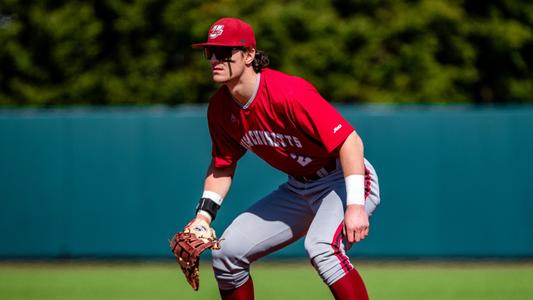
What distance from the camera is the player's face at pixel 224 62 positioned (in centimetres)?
421

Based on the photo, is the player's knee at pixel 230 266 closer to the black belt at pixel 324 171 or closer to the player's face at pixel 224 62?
the black belt at pixel 324 171

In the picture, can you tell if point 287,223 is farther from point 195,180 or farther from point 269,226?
point 195,180

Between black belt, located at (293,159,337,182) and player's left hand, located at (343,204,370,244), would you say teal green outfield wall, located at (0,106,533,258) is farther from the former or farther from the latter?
player's left hand, located at (343,204,370,244)

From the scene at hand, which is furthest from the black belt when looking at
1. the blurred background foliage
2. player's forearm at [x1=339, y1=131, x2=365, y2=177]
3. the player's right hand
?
the blurred background foliage

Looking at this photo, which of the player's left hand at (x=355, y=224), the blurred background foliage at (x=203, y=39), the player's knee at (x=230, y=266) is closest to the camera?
the player's left hand at (x=355, y=224)

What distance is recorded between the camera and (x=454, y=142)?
8.77 m

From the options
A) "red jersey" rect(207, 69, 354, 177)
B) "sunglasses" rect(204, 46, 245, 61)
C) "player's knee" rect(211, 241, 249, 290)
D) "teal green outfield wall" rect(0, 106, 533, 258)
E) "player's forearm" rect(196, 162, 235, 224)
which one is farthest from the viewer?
"teal green outfield wall" rect(0, 106, 533, 258)

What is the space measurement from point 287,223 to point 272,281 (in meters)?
3.22

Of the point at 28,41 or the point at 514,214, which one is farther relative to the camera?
the point at 28,41

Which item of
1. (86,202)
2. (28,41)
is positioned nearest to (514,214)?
(86,202)

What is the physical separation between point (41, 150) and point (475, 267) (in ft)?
15.3

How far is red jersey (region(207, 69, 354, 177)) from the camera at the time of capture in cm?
408

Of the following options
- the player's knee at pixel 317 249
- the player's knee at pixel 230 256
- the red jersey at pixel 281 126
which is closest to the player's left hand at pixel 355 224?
the player's knee at pixel 317 249

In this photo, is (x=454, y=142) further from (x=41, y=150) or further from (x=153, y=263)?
(x=41, y=150)
